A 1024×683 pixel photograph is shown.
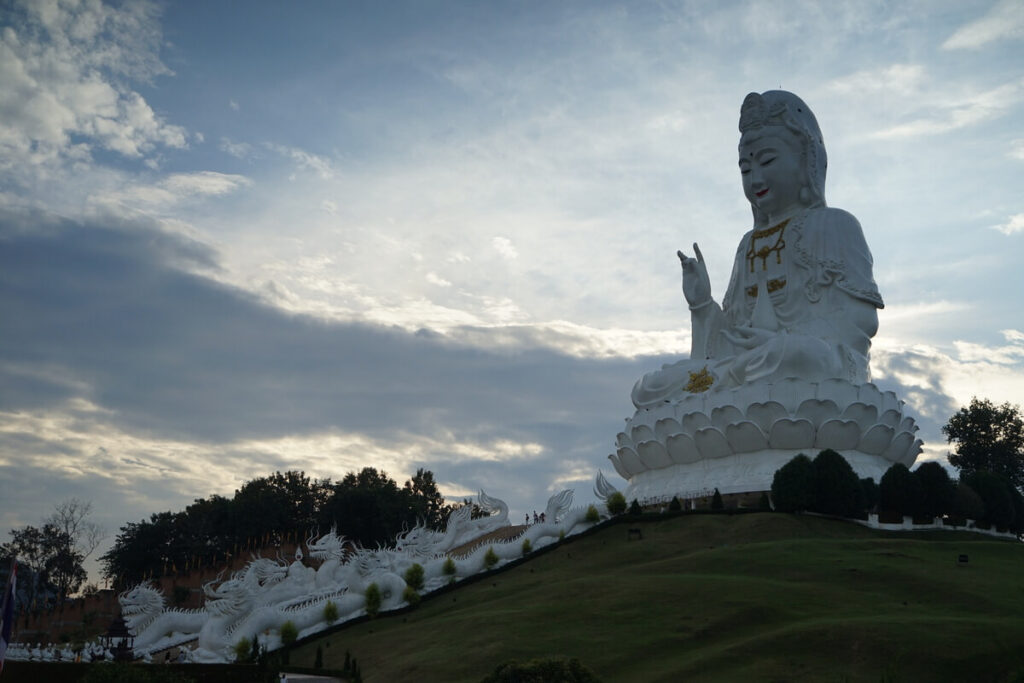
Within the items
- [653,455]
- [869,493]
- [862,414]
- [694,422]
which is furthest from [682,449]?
[869,493]

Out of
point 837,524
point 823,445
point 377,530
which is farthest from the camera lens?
point 377,530

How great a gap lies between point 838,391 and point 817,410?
2.64ft

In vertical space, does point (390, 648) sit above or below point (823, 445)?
below

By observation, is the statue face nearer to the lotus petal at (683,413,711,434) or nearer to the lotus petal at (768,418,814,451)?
the lotus petal at (683,413,711,434)

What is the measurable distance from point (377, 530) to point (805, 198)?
18.9 meters

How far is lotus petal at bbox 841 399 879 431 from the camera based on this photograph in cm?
2566

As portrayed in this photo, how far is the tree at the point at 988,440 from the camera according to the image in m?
39.1

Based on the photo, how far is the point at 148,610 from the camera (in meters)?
23.3

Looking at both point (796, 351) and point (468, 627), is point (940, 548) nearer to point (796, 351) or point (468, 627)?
point (796, 351)

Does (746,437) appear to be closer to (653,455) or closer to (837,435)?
(837,435)

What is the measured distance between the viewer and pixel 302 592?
21.8m

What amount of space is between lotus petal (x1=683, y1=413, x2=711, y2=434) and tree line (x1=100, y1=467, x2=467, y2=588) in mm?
14083

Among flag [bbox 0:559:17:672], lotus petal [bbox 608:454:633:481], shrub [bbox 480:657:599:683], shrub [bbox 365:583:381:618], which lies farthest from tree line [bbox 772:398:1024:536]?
flag [bbox 0:559:17:672]

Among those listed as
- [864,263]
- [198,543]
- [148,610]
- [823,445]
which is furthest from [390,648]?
[198,543]
